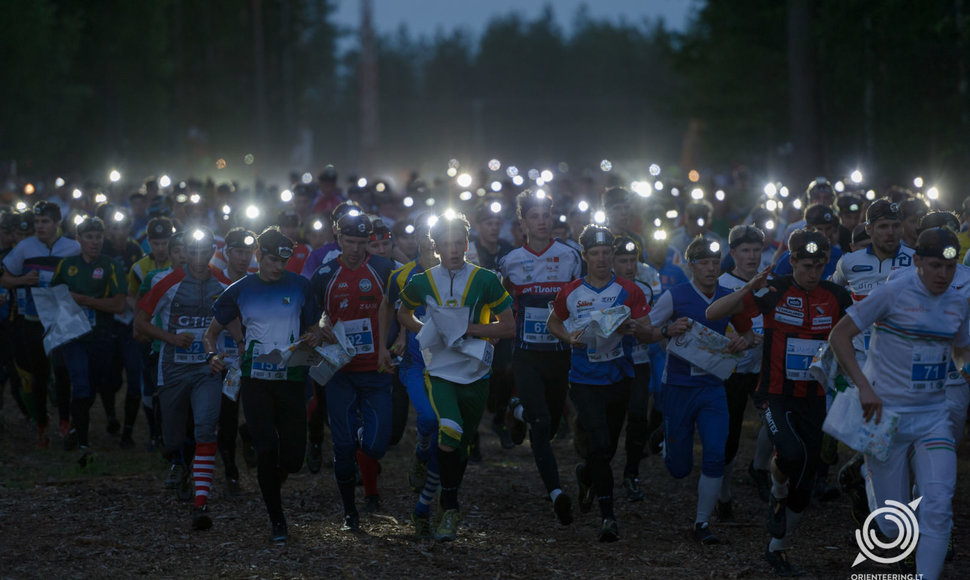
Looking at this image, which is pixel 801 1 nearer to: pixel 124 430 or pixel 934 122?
pixel 934 122

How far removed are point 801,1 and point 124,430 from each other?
60.8 ft

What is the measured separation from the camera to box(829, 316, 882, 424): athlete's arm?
24.7 ft

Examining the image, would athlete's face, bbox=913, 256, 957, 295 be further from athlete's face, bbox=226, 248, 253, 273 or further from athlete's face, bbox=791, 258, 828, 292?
athlete's face, bbox=226, 248, 253, 273

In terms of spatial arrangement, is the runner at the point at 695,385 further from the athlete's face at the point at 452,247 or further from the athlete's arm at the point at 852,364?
the athlete's arm at the point at 852,364

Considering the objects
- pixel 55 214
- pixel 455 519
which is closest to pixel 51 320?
pixel 55 214

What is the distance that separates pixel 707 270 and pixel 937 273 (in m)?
2.24

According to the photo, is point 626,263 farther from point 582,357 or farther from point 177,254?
point 177,254

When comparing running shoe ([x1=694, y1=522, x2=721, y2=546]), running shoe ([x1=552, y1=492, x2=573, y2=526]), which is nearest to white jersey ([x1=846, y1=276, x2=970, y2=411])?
running shoe ([x1=694, y1=522, x2=721, y2=546])

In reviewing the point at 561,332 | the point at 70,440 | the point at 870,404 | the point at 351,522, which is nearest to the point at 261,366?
the point at 351,522

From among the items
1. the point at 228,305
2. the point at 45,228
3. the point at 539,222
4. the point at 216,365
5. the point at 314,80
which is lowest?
the point at 216,365

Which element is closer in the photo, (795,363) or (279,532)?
(795,363)

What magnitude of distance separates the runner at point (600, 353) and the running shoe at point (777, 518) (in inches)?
48.3

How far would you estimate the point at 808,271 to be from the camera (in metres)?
8.71

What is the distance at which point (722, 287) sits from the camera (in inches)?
382
